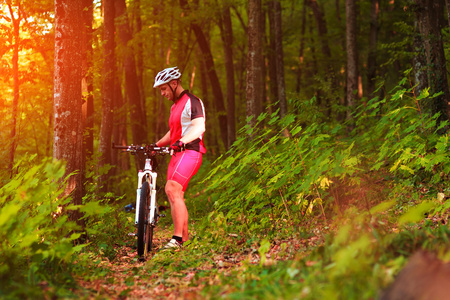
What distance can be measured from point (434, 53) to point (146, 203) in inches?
244

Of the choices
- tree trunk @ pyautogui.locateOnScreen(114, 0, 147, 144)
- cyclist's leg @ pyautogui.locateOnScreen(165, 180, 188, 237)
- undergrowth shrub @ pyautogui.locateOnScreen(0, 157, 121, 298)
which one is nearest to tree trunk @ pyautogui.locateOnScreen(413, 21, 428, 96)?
cyclist's leg @ pyautogui.locateOnScreen(165, 180, 188, 237)

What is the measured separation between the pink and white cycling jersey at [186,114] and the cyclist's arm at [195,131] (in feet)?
0.19

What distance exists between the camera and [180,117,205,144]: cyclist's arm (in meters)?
6.10

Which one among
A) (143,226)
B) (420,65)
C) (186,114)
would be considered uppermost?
(420,65)

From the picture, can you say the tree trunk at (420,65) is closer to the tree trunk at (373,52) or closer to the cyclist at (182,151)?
the cyclist at (182,151)

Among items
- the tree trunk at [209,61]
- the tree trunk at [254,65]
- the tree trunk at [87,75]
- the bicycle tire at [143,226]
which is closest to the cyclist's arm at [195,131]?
the bicycle tire at [143,226]

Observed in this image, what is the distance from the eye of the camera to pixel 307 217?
20.7 ft

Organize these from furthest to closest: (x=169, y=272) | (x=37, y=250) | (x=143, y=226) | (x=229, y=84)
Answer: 1. (x=229, y=84)
2. (x=143, y=226)
3. (x=169, y=272)
4. (x=37, y=250)

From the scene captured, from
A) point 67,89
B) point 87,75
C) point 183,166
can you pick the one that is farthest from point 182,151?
point 87,75

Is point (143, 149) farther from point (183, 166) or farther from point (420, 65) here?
point (420, 65)

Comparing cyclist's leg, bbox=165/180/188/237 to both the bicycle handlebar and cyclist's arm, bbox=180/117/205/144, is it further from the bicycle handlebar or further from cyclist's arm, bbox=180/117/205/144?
cyclist's arm, bbox=180/117/205/144

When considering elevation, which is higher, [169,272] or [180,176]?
[180,176]

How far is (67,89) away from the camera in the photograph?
632 centimetres

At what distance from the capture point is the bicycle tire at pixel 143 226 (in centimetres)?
600
